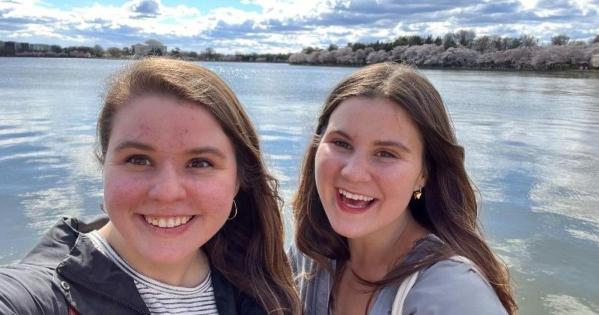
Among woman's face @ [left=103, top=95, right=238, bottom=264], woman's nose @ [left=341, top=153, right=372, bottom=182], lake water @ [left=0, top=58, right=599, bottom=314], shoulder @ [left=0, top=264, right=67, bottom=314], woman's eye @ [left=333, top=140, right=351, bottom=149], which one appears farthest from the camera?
lake water @ [left=0, top=58, right=599, bottom=314]

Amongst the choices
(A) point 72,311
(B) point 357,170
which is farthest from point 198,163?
(B) point 357,170

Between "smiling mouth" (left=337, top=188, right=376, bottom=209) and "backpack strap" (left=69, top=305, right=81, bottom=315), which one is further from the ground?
"smiling mouth" (left=337, top=188, right=376, bottom=209)

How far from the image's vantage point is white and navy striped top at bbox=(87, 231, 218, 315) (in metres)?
1.78

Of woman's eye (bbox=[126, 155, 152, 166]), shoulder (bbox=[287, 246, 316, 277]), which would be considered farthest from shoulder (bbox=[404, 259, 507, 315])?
woman's eye (bbox=[126, 155, 152, 166])

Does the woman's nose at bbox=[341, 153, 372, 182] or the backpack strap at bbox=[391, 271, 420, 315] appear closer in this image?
the backpack strap at bbox=[391, 271, 420, 315]

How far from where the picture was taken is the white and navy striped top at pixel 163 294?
5.85ft

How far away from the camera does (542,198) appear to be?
8000mm

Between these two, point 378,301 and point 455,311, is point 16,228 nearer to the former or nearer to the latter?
point 378,301

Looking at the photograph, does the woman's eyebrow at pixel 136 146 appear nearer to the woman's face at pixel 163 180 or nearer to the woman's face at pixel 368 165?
the woman's face at pixel 163 180

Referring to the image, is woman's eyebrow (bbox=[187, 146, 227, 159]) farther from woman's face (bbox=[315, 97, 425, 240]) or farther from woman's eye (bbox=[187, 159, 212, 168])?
woman's face (bbox=[315, 97, 425, 240])

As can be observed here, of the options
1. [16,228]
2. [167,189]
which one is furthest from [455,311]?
[16,228]

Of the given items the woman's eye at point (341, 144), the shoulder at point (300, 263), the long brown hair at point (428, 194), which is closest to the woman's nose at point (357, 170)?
the woman's eye at point (341, 144)

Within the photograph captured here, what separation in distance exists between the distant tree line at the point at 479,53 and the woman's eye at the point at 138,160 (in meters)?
51.3

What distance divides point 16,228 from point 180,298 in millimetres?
5131
